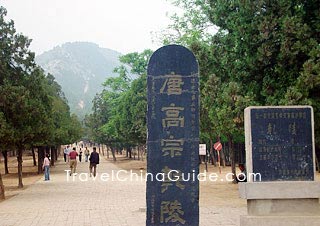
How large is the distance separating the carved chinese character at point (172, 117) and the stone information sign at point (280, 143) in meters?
2.89

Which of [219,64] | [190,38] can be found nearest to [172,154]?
[219,64]

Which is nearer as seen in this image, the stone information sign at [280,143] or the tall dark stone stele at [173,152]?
the tall dark stone stele at [173,152]

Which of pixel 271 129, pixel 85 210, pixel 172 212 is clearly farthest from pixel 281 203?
pixel 85 210

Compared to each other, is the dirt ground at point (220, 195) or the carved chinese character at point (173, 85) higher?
the carved chinese character at point (173, 85)

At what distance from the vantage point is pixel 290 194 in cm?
986

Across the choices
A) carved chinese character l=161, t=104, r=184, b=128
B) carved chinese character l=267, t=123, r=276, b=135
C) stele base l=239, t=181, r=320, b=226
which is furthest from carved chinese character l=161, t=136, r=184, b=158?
carved chinese character l=267, t=123, r=276, b=135

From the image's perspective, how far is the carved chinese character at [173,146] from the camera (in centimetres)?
782

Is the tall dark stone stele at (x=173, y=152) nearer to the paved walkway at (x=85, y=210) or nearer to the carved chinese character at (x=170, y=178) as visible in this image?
the carved chinese character at (x=170, y=178)

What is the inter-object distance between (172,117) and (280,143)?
3.39 metres

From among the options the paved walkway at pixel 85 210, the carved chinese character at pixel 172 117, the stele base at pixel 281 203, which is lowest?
the paved walkway at pixel 85 210

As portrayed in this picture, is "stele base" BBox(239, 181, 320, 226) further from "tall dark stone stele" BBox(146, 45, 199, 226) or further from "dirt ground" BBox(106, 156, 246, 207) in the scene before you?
"dirt ground" BBox(106, 156, 246, 207)

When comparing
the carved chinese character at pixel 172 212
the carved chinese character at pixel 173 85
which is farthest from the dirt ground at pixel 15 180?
the carved chinese character at pixel 173 85

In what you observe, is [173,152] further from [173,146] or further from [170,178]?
[170,178]

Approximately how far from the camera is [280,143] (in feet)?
33.4
